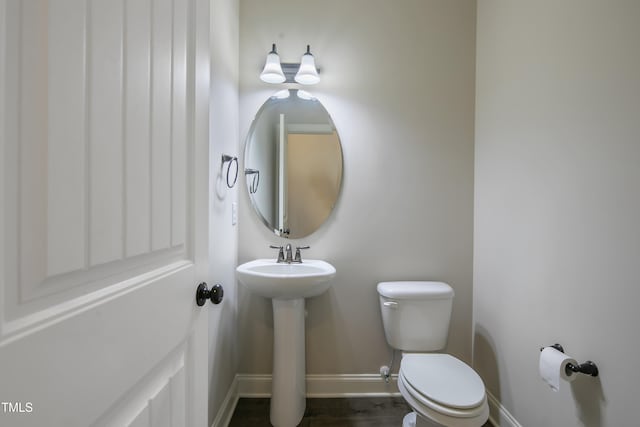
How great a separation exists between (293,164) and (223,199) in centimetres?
52

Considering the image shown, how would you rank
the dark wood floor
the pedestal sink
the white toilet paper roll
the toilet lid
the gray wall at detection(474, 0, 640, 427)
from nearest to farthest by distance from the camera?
→ the gray wall at detection(474, 0, 640, 427) < the white toilet paper roll < the toilet lid < the pedestal sink < the dark wood floor

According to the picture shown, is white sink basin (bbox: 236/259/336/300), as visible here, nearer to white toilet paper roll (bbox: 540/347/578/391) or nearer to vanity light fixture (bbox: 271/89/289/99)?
white toilet paper roll (bbox: 540/347/578/391)

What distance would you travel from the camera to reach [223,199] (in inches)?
59.9

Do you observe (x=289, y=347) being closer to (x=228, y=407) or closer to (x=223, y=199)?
(x=228, y=407)

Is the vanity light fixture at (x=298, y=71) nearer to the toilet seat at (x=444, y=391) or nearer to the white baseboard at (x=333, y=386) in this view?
the toilet seat at (x=444, y=391)

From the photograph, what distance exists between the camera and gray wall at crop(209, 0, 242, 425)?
1.36m

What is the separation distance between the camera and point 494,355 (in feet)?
5.28

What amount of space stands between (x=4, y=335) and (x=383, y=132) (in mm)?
1804

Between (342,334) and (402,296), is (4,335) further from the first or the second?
(342,334)

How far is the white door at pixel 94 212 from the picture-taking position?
1.07 ft

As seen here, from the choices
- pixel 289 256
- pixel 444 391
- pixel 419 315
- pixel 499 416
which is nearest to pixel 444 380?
pixel 444 391

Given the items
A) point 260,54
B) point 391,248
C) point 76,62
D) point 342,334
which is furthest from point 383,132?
point 76,62

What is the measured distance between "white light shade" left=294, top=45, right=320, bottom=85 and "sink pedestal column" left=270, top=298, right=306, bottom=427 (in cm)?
125

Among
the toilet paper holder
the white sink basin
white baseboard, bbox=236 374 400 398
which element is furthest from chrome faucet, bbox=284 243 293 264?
the toilet paper holder
